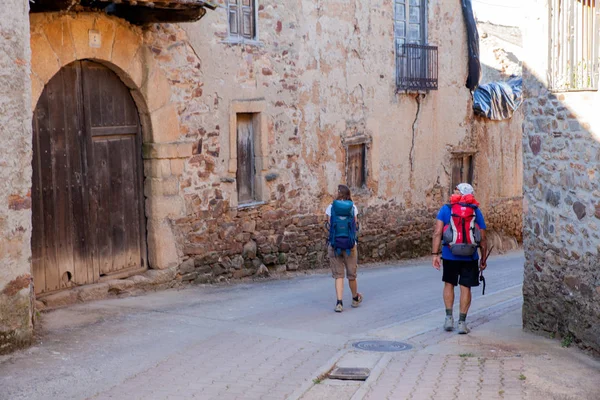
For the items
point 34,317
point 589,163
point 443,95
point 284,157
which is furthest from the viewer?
point 443,95

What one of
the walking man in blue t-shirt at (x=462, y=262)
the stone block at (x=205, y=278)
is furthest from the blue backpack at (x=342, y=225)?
the stone block at (x=205, y=278)

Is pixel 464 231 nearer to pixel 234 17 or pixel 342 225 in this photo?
pixel 342 225

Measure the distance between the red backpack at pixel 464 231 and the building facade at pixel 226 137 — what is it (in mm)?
3989

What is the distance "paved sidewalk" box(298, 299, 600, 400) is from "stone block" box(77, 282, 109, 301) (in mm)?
3544

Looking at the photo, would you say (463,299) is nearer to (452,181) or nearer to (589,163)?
(589,163)

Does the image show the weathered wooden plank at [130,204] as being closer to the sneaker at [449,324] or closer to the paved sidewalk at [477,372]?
the paved sidewalk at [477,372]

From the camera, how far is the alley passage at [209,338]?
659 centimetres

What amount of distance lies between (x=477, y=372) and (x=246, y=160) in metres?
6.45

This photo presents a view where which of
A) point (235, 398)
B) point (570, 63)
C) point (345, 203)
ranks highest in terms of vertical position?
point (570, 63)

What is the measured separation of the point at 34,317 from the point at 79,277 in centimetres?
180

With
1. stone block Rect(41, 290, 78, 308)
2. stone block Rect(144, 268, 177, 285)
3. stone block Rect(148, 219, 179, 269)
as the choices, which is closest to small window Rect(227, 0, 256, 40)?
stone block Rect(148, 219, 179, 269)

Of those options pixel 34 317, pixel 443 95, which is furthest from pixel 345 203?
pixel 443 95

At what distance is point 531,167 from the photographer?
8336 millimetres

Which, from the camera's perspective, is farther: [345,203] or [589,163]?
[345,203]
